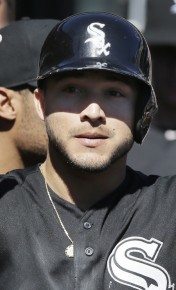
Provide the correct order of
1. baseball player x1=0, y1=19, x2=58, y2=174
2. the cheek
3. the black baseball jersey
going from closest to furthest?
the black baseball jersey
the cheek
baseball player x1=0, y1=19, x2=58, y2=174

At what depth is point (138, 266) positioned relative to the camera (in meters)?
3.89

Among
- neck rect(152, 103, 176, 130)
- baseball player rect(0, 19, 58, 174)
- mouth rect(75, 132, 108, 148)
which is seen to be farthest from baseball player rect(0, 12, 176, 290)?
neck rect(152, 103, 176, 130)

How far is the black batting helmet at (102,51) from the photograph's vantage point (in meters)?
3.97

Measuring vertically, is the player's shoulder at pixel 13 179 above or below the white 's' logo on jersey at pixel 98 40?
below

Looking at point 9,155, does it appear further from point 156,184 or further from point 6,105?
point 156,184

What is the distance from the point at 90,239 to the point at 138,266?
21 cm

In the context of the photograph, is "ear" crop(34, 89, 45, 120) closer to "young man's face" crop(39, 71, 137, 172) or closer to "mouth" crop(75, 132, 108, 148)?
"young man's face" crop(39, 71, 137, 172)

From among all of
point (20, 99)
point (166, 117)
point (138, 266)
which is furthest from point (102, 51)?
point (166, 117)

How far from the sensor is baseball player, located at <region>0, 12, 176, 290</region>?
3863mm

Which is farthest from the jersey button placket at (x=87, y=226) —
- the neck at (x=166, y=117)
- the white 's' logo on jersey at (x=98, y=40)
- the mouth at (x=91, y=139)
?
the neck at (x=166, y=117)

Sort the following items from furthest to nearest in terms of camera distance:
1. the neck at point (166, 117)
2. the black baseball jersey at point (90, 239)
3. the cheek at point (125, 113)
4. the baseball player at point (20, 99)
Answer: the neck at point (166, 117), the baseball player at point (20, 99), the cheek at point (125, 113), the black baseball jersey at point (90, 239)

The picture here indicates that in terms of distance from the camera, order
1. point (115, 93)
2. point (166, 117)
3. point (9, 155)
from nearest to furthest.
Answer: point (115, 93), point (9, 155), point (166, 117)

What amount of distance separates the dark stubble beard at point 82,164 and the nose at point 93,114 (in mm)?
140

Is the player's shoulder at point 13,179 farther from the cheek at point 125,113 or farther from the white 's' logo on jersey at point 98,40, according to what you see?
the white 's' logo on jersey at point 98,40
